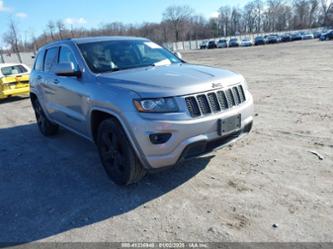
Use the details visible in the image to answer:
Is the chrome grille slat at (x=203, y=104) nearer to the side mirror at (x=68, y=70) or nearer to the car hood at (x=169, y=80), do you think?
the car hood at (x=169, y=80)

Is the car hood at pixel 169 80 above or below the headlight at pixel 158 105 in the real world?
above

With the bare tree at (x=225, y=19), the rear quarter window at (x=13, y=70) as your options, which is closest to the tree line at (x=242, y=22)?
the bare tree at (x=225, y=19)

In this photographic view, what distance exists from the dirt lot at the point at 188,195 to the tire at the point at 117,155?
0.68ft

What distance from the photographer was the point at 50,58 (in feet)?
19.1

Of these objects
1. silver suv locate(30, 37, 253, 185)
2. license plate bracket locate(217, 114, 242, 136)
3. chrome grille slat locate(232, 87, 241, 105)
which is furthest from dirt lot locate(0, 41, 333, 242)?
chrome grille slat locate(232, 87, 241, 105)

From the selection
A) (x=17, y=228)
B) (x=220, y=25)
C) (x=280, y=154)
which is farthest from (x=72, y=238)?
(x=220, y=25)

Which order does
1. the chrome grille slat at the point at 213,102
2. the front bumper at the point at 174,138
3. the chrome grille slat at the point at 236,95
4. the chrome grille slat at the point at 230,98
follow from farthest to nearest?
the chrome grille slat at the point at 236,95 → the chrome grille slat at the point at 230,98 → the chrome grille slat at the point at 213,102 → the front bumper at the point at 174,138

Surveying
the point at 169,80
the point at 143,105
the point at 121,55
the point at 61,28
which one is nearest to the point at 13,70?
the point at 121,55

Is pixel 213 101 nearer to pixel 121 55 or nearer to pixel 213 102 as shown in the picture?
pixel 213 102

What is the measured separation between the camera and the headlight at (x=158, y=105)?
337 cm

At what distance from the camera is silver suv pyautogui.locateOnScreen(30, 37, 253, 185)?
337cm

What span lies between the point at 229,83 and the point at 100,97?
157cm

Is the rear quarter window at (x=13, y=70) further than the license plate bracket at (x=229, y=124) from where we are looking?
Yes

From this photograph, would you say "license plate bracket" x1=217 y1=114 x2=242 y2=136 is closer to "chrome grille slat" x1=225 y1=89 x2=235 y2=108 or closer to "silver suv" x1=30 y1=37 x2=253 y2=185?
"silver suv" x1=30 y1=37 x2=253 y2=185
